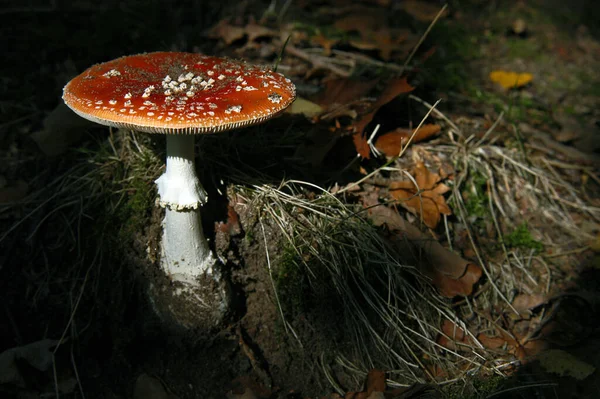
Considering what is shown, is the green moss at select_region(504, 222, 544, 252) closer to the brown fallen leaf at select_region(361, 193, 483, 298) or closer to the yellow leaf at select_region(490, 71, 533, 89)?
the brown fallen leaf at select_region(361, 193, 483, 298)

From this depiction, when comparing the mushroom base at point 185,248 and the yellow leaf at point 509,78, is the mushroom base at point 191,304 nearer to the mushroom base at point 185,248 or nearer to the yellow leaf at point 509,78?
the mushroom base at point 185,248

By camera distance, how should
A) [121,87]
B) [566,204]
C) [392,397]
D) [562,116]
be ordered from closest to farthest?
1. [121,87]
2. [392,397]
3. [566,204]
4. [562,116]

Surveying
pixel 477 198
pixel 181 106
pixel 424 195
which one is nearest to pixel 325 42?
pixel 424 195

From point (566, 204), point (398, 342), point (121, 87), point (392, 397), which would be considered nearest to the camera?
point (121, 87)

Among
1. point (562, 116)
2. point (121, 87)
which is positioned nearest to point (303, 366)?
point (121, 87)

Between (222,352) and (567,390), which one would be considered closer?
(567,390)

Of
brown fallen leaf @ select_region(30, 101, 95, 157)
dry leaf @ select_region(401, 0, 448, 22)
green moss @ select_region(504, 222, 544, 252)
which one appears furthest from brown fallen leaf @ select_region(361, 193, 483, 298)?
dry leaf @ select_region(401, 0, 448, 22)

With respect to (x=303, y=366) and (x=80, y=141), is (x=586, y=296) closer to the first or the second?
(x=303, y=366)
